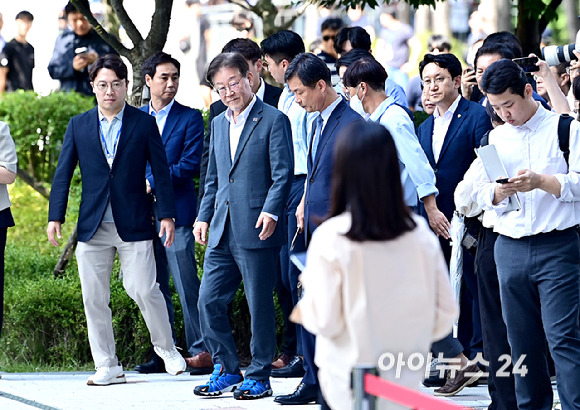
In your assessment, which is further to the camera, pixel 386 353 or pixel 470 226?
pixel 470 226

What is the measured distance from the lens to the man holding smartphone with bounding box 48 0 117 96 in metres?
13.3

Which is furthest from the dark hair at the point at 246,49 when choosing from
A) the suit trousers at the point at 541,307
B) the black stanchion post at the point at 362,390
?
the black stanchion post at the point at 362,390

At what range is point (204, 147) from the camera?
8.05 metres

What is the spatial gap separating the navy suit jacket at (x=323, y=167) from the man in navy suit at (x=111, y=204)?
1.47 metres

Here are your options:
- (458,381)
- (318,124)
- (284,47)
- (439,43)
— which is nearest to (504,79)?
(318,124)

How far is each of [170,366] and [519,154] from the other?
326cm

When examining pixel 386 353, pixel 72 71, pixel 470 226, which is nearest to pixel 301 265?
pixel 386 353

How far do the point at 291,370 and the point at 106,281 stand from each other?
4.77 ft

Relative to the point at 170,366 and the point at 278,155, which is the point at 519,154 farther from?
the point at 170,366

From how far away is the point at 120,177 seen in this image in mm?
7719

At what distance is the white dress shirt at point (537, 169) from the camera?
5742mm

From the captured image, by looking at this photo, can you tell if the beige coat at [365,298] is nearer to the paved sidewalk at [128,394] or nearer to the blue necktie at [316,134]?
the blue necktie at [316,134]

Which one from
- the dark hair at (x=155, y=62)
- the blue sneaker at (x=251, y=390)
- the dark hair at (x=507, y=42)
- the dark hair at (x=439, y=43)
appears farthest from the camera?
the dark hair at (x=439, y=43)

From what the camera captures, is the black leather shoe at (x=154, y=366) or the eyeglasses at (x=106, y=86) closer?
the eyeglasses at (x=106, y=86)
